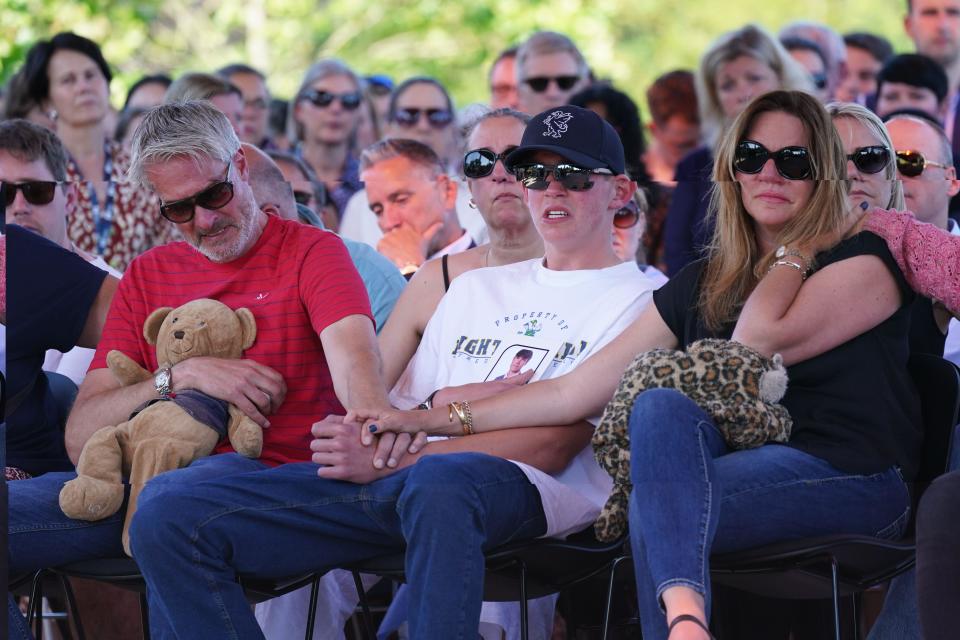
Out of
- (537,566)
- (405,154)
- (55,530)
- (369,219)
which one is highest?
(405,154)

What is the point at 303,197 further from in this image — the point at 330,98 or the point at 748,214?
the point at 748,214

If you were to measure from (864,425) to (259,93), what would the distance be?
4897 millimetres

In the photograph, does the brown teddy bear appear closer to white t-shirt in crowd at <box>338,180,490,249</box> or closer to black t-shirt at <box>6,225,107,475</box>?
black t-shirt at <box>6,225,107,475</box>

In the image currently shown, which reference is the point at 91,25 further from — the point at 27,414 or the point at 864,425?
the point at 864,425

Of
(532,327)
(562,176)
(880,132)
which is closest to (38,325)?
(532,327)

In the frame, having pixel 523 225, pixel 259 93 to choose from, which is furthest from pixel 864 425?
pixel 259 93

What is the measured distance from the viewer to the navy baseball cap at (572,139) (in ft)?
12.5

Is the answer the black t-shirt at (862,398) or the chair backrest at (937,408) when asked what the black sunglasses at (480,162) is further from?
the chair backrest at (937,408)

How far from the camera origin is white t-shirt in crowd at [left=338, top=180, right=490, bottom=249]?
5639 mm

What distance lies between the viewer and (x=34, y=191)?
4262mm

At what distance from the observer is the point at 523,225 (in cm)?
436

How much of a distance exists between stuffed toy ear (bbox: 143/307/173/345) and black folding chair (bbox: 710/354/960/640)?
162 cm

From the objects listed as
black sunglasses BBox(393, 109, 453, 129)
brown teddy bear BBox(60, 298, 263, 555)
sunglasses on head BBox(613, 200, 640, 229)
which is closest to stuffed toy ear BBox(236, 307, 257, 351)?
brown teddy bear BBox(60, 298, 263, 555)

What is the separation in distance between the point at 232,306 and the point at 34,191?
0.85 m
